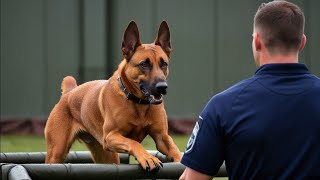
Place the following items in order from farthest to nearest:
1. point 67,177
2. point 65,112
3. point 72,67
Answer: point 72,67, point 65,112, point 67,177

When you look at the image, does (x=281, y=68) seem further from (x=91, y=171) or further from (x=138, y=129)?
(x=138, y=129)

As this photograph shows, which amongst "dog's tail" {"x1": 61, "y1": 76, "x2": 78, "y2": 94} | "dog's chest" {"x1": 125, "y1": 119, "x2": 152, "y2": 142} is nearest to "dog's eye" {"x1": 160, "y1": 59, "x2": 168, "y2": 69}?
"dog's chest" {"x1": 125, "y1": 119, "x2": 152, "y2": 142}

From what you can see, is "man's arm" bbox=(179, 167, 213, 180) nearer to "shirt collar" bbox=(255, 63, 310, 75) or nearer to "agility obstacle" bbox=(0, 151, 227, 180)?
"shirt collar" bbox=(255, 63, 310, 75)

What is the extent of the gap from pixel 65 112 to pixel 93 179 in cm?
197

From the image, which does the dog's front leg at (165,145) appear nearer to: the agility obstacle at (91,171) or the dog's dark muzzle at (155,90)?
the dog's dark muzzle at (155,90)

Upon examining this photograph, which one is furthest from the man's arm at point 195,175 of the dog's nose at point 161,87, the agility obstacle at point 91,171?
the dog's nose at point 161,87

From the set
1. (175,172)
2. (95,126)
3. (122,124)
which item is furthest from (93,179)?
(95,126)

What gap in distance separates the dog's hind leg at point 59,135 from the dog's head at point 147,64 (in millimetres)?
1011

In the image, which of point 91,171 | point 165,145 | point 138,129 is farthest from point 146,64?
point 91,171

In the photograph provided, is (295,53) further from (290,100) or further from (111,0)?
(111,0)

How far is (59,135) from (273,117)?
3.74 metres

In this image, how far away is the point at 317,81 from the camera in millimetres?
2553

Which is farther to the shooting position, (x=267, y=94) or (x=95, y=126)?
(x=95, y=126)

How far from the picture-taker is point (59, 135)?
6004mm
